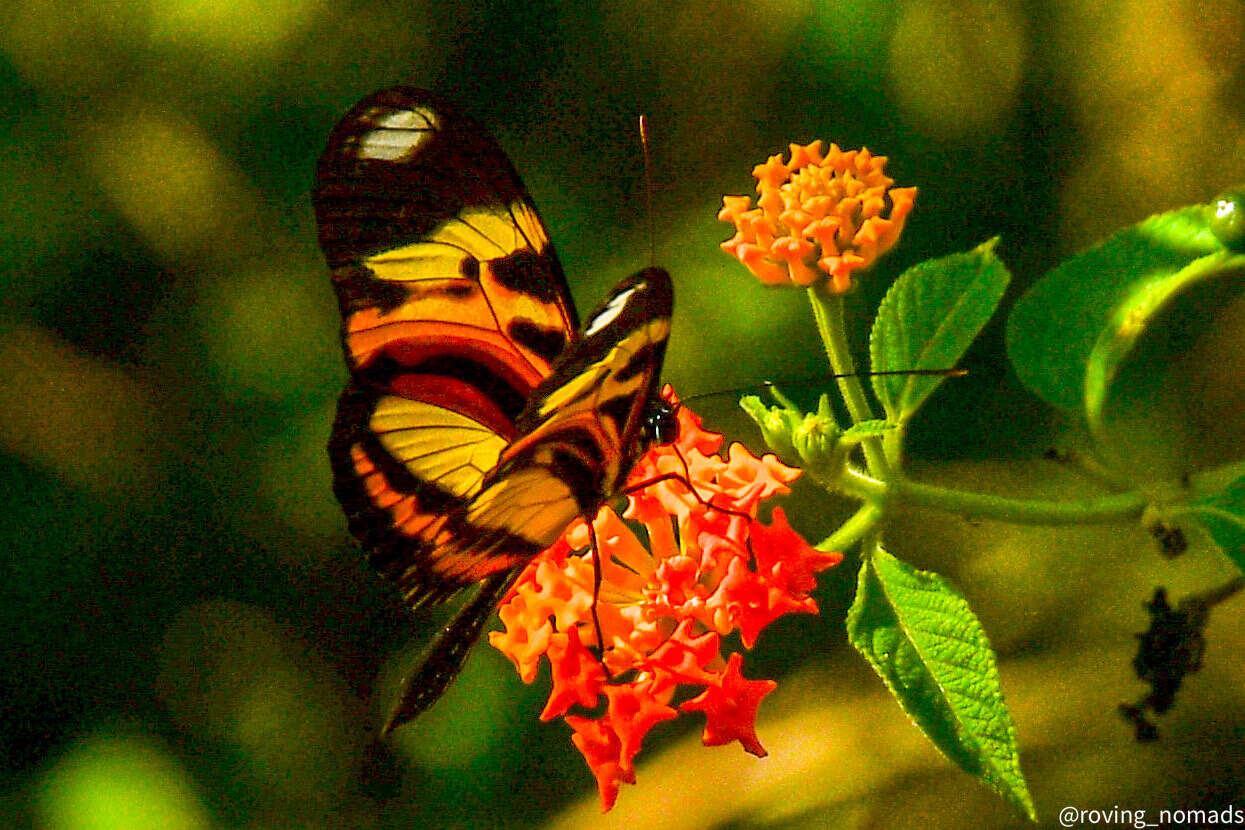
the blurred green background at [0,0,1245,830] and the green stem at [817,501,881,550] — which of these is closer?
the green stem at [817,501,881,550]

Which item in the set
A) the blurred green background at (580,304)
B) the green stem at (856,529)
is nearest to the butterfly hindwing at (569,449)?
the green stem at (856,529)

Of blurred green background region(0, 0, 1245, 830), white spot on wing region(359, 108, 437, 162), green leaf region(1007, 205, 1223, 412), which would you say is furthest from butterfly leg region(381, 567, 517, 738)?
blurred green background region(0, 0, 1245, 830)

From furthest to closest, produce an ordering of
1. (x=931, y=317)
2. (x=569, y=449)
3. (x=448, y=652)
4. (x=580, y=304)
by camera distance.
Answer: (x=580, y=304) < (x=931, y=317) < (x=448, y=652) < (x=569, y=449)

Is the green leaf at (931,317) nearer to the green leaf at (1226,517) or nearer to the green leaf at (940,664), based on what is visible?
the green leaf at (940,664)

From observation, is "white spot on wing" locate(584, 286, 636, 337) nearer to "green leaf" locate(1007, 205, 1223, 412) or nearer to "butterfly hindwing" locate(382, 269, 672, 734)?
"butterfly hindwing" locate(382, 269, 672, 734)

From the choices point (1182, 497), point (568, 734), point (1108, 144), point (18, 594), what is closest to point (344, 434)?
point (1182, 497)

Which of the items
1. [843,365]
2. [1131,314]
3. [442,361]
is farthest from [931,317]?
[442,361]

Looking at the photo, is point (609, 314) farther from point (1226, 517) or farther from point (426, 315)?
point (1226, 517)
